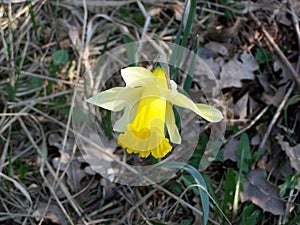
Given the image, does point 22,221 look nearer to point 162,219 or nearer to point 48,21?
point 162,219

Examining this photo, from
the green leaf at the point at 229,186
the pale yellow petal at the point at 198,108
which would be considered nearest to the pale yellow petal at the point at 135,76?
the pale yellow petal at the point at 198,108

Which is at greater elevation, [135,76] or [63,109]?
[135,76]

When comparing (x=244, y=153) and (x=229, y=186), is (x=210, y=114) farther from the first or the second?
(x=244, y=153)

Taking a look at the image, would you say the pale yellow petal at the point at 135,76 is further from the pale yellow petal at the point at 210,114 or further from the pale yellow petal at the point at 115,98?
the pale yellow petal at the point at 210,114

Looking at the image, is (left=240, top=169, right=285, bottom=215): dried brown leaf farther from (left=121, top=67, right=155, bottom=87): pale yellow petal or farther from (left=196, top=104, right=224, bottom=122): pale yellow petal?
(left=121, top=67, right=155, bottom=87): pale yellow petal

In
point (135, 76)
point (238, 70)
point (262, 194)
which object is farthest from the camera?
point (238, 70)

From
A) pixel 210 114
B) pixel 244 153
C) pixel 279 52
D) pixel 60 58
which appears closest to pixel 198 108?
pixel 210 114
